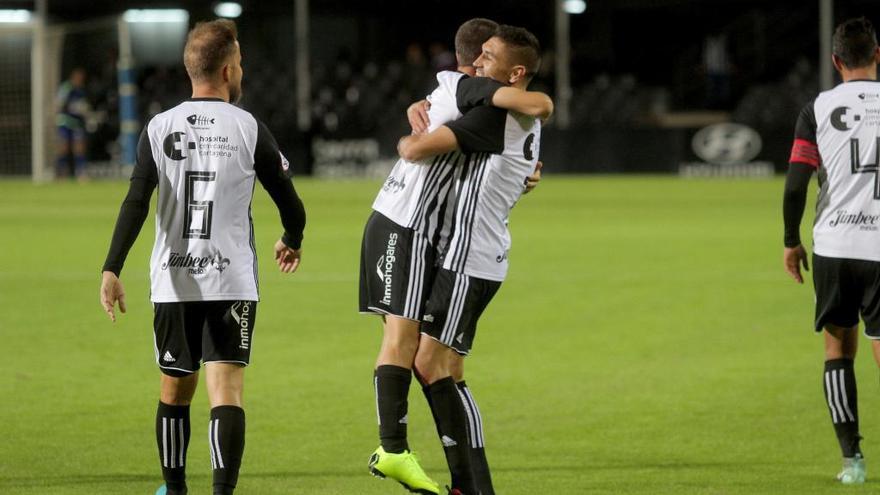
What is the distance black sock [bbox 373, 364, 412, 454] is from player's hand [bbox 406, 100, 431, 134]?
3.08 ft

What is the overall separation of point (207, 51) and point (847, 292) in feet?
9.65

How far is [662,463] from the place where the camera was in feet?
22.3

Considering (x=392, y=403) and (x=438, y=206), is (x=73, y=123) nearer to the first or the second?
(x=438, y=206)

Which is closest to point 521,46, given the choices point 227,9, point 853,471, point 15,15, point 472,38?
point 472,38

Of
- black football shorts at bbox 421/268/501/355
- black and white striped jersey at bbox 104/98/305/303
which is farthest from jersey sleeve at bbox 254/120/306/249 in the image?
black football shorts at bbox 421/268/501/355

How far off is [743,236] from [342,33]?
27.1 meters

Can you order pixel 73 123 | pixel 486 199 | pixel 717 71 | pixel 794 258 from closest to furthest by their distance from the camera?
pixel 486 199 < pixel 794 258 < pixel 73 123 < pixel 717 71

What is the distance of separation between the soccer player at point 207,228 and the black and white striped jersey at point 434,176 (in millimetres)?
654

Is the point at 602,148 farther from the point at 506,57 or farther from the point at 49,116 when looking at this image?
the point at 506,57

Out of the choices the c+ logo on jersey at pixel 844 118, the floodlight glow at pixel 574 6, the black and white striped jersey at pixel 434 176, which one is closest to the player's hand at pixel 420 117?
the black and white striped jersey at pixel 434 176

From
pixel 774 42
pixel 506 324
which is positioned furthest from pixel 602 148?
pixel 506 324

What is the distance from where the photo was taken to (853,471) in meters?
6.32

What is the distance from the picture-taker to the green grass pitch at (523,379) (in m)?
6.60

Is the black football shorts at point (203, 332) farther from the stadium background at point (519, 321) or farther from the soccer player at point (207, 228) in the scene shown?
the stadium background at point (519, 321)
